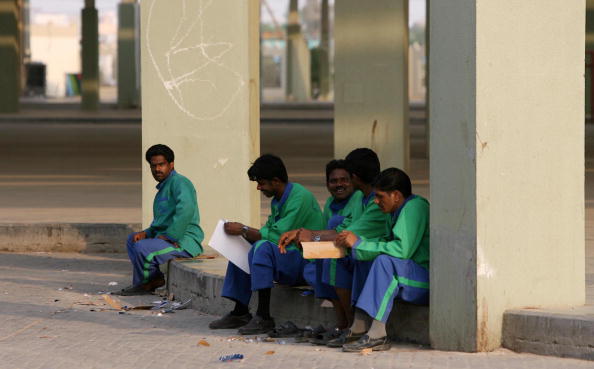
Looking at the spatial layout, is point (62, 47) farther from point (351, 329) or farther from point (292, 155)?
point (351, 329)

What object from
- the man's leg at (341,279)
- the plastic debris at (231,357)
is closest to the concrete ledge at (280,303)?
the man's leg at (341,279)

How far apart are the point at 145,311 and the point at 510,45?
333cm

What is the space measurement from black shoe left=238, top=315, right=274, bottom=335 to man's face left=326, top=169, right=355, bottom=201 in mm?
874

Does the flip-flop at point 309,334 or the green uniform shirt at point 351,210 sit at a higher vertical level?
the green uniform shirt at point 351,210

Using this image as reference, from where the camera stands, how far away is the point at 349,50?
1855 centimetres

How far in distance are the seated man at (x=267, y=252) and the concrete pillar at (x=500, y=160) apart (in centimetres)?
120

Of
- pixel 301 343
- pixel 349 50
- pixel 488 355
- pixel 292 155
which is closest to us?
pixel 488 355

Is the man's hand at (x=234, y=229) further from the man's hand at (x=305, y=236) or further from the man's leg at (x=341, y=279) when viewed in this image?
the man's leg at (x=341, y=279)

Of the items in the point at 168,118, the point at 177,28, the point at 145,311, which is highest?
the point at 177,28

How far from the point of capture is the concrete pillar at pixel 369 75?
1856cm

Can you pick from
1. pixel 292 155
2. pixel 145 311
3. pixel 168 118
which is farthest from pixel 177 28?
pixel 292 155

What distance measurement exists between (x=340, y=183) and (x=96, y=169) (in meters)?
13.9

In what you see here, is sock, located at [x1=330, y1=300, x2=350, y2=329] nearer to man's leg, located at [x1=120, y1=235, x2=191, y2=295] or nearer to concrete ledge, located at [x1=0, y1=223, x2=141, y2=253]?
man's leg, located at [x1=120, y1=235, x2=191, y2=295]

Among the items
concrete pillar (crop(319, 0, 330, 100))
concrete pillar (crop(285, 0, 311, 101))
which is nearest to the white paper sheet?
concrete pillar (crop(285, 0, 311, 101))
